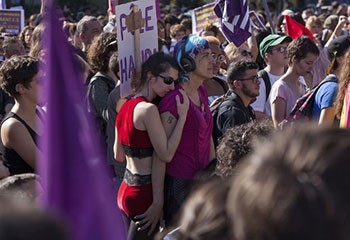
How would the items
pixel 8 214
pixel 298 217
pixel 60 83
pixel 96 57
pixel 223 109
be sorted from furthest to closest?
pixel 96 57
pixel 223 109
pixel 60 83
pixel 298 217
pixel 8 214

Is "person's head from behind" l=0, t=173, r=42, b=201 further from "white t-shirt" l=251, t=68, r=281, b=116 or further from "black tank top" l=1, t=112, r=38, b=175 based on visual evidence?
"white t-shirt" l=251, t=68, r=281, b=116

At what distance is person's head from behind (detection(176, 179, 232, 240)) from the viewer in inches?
59.6

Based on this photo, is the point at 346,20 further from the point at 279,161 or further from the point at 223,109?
the point at 279,161

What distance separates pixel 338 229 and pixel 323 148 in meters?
0.15

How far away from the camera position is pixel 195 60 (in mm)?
4883

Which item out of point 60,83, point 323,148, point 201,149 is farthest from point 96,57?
point 323,148

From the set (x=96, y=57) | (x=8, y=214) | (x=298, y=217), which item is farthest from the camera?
(x=96, y=57)

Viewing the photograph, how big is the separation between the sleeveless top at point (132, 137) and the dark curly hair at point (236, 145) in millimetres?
1049

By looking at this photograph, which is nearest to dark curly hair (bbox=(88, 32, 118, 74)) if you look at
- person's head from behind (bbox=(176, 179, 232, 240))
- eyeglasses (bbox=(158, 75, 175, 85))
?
eyeglasses (bbox=(158, 75, 175, 85))

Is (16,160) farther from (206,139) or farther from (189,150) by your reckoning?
(206,139)

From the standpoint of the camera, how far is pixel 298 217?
4.09 ft

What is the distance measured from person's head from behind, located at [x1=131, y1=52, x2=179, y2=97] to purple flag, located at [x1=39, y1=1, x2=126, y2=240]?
2725 millimetres

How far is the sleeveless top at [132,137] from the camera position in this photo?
4.39 meters

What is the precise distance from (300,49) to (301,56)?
0.07m
